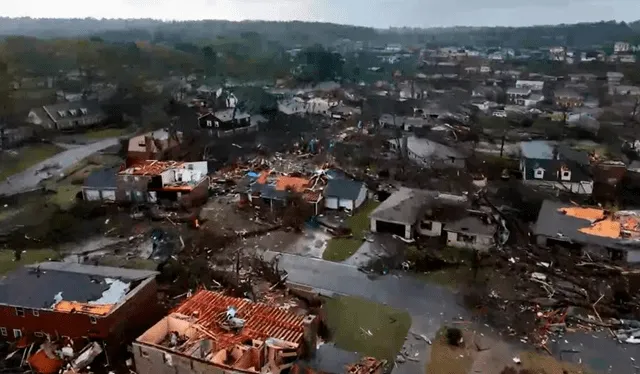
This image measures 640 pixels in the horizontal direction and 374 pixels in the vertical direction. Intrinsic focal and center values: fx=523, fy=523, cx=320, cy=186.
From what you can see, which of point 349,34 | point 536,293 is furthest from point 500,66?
point 349,34

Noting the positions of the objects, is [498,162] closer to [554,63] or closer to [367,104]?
[367,104]

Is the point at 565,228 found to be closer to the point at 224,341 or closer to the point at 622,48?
the point at 224,341

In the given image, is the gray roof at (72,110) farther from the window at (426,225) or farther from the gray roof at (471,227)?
the gray roof at (471,227)

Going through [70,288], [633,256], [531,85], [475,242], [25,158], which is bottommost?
[25,158]

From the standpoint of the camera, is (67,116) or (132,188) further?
(67,116)

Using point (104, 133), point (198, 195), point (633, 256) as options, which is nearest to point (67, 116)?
point (104, 133)

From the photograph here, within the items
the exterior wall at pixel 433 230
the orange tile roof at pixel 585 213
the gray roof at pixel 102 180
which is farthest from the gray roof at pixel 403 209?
the gray roof at pixel 102 180

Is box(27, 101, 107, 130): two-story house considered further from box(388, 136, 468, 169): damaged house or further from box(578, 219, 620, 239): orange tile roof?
box(578, 219, 620, 239): orange tile roof
